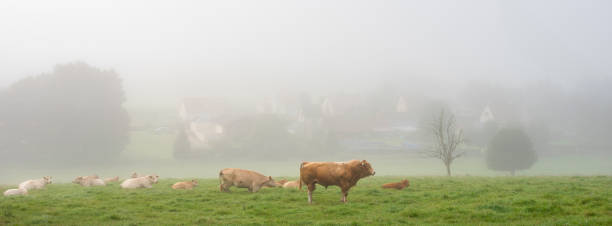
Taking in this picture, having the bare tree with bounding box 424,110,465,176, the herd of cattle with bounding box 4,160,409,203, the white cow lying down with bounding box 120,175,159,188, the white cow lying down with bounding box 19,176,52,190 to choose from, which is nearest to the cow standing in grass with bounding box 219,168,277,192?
the herd of cattle with bounding box 4,160,409,203

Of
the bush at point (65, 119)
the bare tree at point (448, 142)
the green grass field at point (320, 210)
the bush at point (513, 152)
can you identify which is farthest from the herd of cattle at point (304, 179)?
the bush at point (65, 119)

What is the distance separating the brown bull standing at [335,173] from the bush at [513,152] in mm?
68333

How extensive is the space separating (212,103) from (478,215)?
445 ft

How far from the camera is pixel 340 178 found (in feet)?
52.5

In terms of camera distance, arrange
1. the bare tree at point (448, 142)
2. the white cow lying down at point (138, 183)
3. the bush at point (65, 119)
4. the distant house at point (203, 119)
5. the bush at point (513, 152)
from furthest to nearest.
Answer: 1. the distant house at point (203, 119)
2. the bush at point (65, 119)
3. the bush at point (513, 152)
4. the bare tree at point (448, 142)
5. the white cow lying down at point (138, 183)

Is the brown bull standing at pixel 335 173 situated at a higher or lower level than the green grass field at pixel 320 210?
higher

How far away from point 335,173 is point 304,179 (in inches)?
56.1

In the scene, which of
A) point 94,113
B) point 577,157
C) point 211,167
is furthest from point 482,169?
point 94,113

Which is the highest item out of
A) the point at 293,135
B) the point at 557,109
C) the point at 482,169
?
the point at 557,109

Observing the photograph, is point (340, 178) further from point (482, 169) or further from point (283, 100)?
point (283, 100)

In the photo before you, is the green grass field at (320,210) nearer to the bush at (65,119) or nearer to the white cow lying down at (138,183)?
the white cow lying down at (138,183)

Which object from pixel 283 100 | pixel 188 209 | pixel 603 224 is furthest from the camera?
pixel 283 100

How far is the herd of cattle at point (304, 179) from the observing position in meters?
16.2

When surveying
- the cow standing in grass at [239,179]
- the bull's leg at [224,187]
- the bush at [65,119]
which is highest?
the bush at [65,119]
